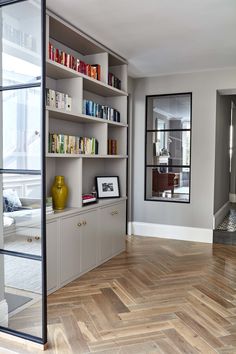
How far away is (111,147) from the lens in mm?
4594

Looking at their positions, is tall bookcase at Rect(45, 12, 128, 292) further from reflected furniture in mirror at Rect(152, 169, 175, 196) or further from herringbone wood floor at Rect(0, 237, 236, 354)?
reflected furniture in mirror at Rect(152, 169, 175, 196)

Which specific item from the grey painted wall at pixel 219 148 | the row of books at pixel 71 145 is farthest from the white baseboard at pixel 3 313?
the grey painted wall at pixel 219 148

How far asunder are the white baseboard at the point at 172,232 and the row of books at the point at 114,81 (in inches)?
94.1

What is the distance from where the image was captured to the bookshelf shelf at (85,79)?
3.29 meters

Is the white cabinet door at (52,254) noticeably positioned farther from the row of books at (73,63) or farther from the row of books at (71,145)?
the row of books at (73,63)

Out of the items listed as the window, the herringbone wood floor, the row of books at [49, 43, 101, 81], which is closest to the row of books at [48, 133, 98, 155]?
the row of books at [49, 43, 101, 81]

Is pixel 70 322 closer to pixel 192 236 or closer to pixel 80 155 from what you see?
pixel 80 155

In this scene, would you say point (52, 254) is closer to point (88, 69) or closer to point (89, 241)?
point (89, 241)

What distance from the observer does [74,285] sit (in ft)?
11.4

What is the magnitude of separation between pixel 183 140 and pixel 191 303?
10.1 ft

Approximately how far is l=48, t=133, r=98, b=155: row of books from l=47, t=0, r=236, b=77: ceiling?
1.18m

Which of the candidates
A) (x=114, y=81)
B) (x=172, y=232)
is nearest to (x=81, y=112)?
(x=114, y=81)

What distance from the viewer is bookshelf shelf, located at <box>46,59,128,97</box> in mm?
3293

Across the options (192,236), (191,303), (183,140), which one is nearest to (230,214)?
(192,236)
